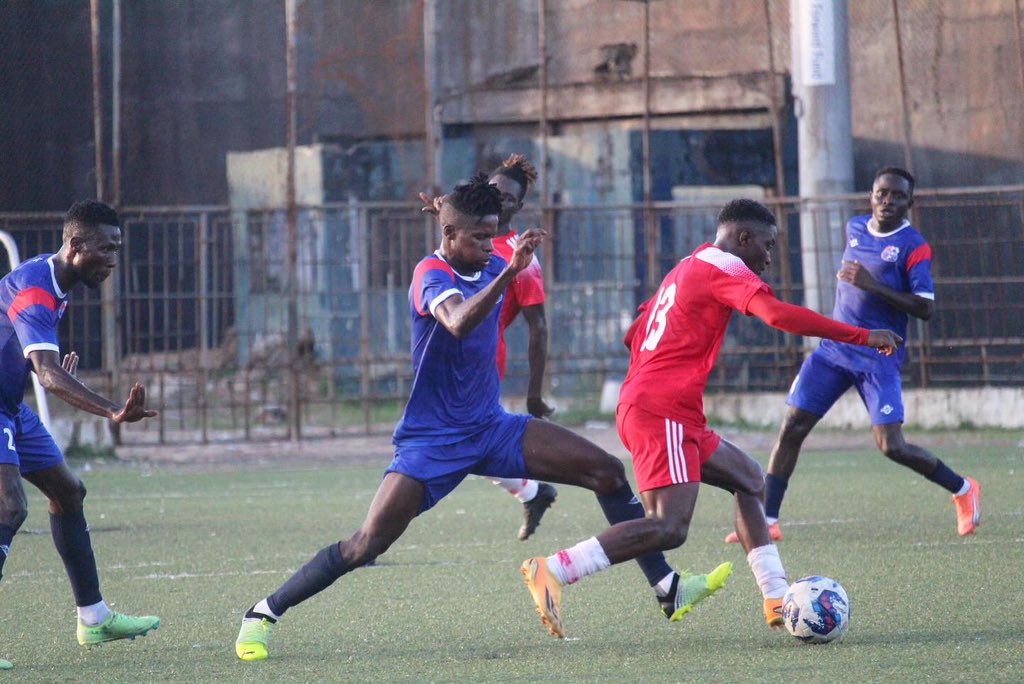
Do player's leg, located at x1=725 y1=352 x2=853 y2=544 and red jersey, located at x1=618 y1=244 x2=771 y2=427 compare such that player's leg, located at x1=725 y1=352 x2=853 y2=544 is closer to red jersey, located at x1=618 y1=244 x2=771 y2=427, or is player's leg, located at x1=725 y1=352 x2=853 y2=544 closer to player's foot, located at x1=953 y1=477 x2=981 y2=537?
player's foot, located at x1=953 y1=477 x2=981 y2=537

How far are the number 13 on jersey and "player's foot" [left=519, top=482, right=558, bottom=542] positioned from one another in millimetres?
2778

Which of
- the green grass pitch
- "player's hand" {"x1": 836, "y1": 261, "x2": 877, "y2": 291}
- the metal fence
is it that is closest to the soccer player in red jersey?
the green grass pitch

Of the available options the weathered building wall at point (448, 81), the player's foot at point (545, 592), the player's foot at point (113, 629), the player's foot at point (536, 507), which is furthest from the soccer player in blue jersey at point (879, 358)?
the weathered building wall at point (448, 81)

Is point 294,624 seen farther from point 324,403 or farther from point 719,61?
point 719,61

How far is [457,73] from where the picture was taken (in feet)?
67.2

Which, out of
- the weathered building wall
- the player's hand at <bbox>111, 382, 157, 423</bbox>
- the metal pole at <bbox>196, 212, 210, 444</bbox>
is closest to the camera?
the player's hand at <bbox>111, 382, 157, 423</bbox>

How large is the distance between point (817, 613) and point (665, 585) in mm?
658

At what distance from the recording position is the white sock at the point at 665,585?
242 inches

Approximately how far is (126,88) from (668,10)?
7376mm

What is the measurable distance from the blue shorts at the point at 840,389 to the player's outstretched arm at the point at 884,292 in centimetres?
41

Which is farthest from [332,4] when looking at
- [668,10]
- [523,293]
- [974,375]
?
[523,293]

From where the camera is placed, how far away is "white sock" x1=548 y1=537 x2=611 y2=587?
18.9ft

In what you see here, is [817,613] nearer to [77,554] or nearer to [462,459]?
[462,459]

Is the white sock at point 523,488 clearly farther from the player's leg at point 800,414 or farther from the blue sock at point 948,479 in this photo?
the blue sock at point 948,479
